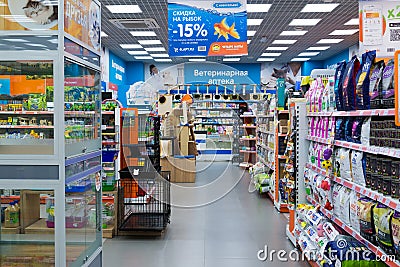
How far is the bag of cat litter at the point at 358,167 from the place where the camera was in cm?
329

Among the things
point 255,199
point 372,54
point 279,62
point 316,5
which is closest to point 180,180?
point 255,199

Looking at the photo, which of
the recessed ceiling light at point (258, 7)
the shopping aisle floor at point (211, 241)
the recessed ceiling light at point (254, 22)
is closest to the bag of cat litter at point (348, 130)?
the shopping aisle floor at point (211, 241)

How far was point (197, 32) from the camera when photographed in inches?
284

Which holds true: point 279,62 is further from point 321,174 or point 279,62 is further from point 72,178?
point 72,178

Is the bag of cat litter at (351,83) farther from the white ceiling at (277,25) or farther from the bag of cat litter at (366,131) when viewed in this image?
the white ceiling at (277,25)

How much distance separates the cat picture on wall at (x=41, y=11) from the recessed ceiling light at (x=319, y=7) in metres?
8.20

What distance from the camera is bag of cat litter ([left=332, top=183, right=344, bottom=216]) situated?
388 cm

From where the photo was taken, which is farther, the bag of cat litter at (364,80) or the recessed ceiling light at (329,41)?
the recessed ceiling light at (329,41)

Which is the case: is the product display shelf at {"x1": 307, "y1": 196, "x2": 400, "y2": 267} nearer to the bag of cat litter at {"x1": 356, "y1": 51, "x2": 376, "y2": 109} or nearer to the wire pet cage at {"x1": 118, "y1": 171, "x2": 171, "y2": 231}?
the bag of cat litter at {"x1": 356, "y1": 51, "x2": 376, "y2": 109}

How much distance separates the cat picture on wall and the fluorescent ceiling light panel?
749 centimetres

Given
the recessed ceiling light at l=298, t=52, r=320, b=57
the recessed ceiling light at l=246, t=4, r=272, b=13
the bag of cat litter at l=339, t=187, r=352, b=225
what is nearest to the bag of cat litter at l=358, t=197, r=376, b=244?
A: the bag of cat litter at l=339, t=187, r=352, b=225

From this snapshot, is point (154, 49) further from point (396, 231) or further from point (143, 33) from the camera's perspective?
point (396, 231)

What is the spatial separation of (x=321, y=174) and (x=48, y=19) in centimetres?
293

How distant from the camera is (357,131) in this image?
349cm
